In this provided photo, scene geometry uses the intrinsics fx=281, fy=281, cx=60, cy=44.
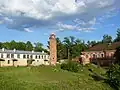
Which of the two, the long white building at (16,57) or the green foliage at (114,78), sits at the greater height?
the long white building at (16,57)

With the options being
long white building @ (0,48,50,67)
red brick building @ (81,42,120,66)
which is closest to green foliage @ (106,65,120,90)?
long white building @ (0,48,50,67)

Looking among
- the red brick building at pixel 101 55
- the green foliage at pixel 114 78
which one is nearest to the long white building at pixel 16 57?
the red brick building at pixel 101 55

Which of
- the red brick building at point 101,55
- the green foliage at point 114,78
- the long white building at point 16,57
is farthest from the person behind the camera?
the red brick building at point 101,55

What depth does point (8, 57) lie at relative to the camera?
9094 centimetres

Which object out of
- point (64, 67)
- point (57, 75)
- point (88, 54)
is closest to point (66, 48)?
point (88, 54)

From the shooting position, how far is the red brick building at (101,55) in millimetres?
87450

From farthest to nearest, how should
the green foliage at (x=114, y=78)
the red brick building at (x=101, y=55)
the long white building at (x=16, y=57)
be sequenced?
the red brick building at (x=101, y=55) → the long white building at (x=16, y=57) → the green foliage at (x=114, y=78)

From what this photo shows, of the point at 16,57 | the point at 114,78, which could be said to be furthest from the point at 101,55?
the point at 114,78

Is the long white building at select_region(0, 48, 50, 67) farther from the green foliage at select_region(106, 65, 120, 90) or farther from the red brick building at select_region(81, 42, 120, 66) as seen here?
the green foliage at select_region(106, 65, 120, 90)

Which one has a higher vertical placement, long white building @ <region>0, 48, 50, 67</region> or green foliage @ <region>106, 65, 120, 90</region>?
long white building @ <region>0, 48, 50, 67</region>

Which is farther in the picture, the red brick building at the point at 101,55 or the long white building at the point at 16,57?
the red brick building at the point at 101,55

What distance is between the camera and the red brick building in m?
87.4

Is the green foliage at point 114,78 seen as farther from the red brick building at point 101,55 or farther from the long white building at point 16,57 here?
the red brick building at point 101,55

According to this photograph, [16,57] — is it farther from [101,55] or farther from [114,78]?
[114,78]
